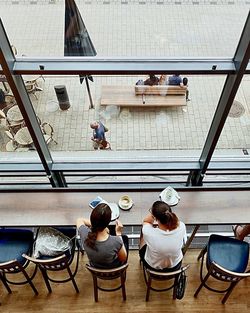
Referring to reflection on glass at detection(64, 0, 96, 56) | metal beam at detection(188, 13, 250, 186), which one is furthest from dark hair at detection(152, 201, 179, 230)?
reflection on glass at detection(64, 0, 96, 56)

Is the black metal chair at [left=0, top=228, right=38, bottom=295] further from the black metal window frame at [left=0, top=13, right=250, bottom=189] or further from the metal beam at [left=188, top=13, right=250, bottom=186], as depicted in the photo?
the metal beam at [left=188, top=13, right=250, bottom=186]

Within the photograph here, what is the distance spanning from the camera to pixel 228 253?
3291 mm

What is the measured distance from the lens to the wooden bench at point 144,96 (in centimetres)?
308

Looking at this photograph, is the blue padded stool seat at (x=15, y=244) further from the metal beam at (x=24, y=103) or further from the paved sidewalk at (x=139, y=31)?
the paved sidewalk at (x=139, y=31)

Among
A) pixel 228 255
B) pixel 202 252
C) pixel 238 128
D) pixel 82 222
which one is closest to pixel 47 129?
pixel 82 222

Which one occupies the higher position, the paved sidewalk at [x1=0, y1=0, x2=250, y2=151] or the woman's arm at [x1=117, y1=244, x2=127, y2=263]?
the paved sidewalk at [x1=0, y1=0, x2=250, y2=151]

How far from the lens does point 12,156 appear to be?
370 cm

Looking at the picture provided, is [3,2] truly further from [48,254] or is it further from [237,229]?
[237,229]

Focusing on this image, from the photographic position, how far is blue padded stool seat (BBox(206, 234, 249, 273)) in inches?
127

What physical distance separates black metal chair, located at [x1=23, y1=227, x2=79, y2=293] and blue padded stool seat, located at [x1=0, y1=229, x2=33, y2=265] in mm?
220

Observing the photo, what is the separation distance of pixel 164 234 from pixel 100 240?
0.48 m

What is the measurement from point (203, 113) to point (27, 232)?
6.37ft

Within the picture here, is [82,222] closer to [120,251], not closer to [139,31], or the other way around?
[120,251]

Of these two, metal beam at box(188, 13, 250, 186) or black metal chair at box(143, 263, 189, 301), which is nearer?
metal beam at box(188, 13, 250, 186)
